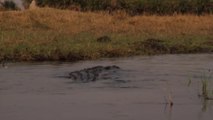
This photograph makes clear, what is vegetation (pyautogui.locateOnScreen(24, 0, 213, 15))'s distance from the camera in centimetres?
2709

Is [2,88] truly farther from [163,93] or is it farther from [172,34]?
[172,34]

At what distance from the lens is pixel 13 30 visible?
19.0 m

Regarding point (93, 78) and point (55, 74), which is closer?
point (93, 78)

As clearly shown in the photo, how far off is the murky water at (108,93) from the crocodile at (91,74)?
20 cm

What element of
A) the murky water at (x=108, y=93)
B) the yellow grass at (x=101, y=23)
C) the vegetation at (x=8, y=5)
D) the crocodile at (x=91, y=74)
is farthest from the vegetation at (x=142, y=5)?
the crocodile at (x=91, y=74)

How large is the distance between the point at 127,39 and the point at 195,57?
250 cm

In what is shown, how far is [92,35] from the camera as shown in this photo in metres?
18.8

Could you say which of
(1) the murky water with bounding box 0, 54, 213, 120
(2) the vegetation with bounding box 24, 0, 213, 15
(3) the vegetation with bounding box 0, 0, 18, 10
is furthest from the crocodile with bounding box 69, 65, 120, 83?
(3) the vegetation with bounding box 0, 0, 18, 10

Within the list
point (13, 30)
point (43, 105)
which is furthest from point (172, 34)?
point (43, 105)

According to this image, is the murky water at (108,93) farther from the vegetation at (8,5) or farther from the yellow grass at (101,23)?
the vegetation at (8,5)

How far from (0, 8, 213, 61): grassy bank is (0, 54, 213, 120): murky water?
962 mm

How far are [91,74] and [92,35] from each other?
21.4 ft

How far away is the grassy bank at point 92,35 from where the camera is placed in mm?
15552

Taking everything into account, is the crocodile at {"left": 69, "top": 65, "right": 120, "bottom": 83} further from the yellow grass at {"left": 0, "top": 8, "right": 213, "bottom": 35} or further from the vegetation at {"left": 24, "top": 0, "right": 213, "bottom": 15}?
the vegetation at {"left": 24, "top": 0, "right": 213, "bottom": 15}
